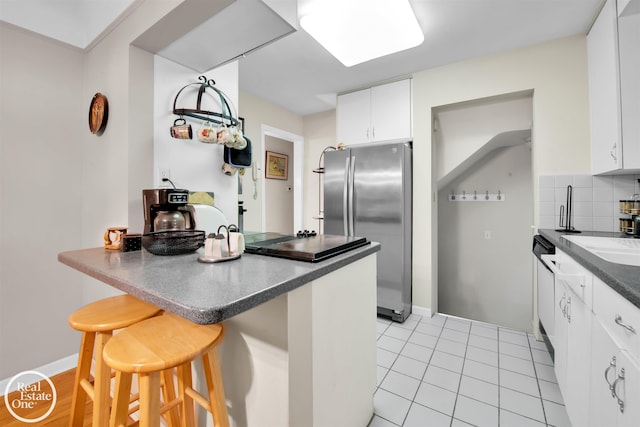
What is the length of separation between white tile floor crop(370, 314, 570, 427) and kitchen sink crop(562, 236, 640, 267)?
90 centimetres

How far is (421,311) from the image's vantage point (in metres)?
2.83

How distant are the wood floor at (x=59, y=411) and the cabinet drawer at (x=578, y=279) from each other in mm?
2510

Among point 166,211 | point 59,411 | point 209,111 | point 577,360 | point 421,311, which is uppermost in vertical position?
point 209,111

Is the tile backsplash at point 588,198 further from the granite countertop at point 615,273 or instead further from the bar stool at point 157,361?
the bar stool at point 157,361

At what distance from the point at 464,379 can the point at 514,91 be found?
2.34 metres

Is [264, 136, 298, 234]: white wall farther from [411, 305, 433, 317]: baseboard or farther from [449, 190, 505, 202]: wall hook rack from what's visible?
[449, 190, 505, 202]: wall hook rack

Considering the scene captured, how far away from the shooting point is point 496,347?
2219mm

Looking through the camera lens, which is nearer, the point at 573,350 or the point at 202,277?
the point at 202,277

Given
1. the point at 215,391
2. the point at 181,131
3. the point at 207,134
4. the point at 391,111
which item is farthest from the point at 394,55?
the point at 215,391

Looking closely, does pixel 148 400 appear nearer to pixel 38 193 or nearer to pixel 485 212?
pixel 38 193

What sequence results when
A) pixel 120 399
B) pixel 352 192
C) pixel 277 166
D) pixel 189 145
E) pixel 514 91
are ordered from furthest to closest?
1. pixel 277 166
2. pixel 352 192
3. pixel 514 91
4. pixel 189 145
5. pixel 120 399

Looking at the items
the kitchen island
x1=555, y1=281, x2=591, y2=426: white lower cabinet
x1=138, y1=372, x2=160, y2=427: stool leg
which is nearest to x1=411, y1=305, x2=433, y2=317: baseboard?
x1=555, y1=281, x2=591, y2=426: white lower cabinet

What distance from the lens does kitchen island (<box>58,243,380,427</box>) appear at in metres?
0.79

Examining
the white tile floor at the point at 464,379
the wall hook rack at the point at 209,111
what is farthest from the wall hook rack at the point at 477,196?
the wall hook rack at the point at 209,111
